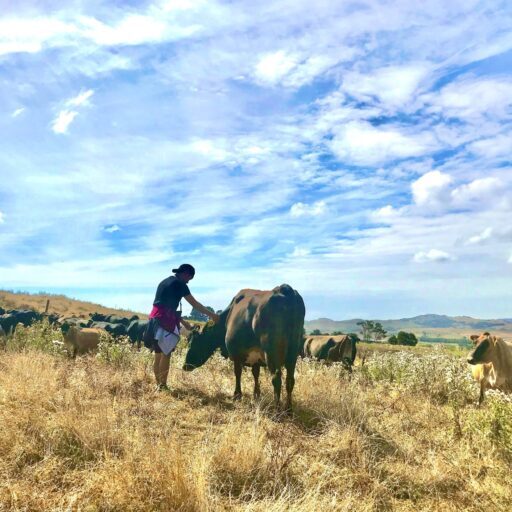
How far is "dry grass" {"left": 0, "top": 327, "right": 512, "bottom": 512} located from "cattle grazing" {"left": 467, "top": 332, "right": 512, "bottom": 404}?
3.97 ft

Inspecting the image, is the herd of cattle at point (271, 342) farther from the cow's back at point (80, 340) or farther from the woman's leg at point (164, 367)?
the cow's back at point (80, 340)

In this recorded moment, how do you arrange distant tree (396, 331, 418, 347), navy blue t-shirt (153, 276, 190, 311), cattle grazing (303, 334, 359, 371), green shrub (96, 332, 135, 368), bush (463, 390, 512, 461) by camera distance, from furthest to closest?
distant tree (396, 331, 418, 347)
cattle grazing (303, 334, 359, 371)
green shrub (96, 332, 135, 368)
navy blue t-shirt (153, 276, 190, 311)
bush (463, 390, 512, 461)

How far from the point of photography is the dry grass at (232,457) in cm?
378

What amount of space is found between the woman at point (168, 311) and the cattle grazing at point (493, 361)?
506 cm

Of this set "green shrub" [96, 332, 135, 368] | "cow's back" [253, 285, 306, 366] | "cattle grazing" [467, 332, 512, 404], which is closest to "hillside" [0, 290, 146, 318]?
"green shrub" [96, 332, 135, 368]

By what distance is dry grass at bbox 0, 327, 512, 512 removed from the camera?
3783 millimetres

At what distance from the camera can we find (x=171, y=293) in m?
8.77

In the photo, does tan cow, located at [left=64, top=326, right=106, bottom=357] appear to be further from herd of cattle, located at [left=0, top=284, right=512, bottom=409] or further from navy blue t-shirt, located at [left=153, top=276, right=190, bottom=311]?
navy blue t-shirt, located at [left=153, top=276, right=190, bottom=311]

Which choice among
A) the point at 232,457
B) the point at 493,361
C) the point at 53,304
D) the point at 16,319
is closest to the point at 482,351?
the point at 493,361

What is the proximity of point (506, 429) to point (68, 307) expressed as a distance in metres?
53.3

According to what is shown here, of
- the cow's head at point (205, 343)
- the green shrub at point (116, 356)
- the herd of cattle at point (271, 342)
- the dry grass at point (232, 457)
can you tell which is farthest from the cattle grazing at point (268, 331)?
the green shrub at point (116, 356)

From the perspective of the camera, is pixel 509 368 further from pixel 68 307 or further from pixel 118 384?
pixel 68 307

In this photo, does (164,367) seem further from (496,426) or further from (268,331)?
(496,426)

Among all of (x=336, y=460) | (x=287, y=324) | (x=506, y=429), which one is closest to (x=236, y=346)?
(x=287, y=324)
